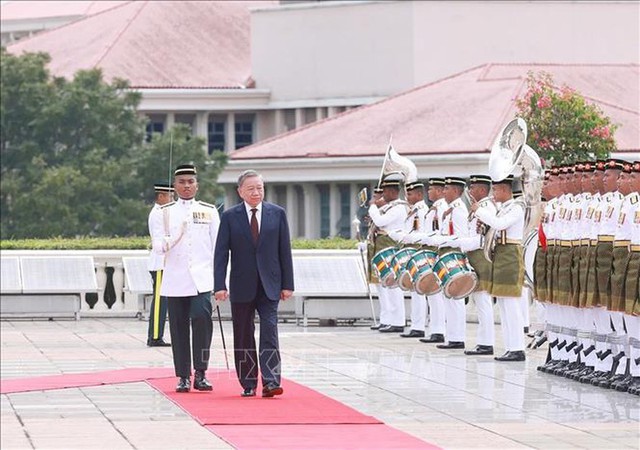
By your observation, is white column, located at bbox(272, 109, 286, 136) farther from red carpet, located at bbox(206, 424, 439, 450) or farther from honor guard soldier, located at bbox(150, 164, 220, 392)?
red carpet, located at bbox(206, 424, 439, 450)

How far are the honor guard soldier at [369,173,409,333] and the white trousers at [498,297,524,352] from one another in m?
4.86

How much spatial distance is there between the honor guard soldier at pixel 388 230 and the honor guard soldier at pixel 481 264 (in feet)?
11.7

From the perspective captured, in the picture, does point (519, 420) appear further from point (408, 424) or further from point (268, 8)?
point (268, 8)

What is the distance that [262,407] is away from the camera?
55.6 feet

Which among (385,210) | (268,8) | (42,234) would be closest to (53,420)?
(385,210)

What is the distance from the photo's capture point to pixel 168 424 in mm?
15625

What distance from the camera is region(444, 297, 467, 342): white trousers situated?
2378 cm

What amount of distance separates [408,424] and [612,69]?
5023 centimetres

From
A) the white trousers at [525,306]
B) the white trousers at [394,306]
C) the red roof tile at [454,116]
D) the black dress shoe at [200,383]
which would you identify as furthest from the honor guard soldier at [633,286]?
the red roof tile at [454,116]

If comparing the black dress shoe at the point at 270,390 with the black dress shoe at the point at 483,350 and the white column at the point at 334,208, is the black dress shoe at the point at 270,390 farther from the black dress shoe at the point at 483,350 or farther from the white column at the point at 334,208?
the white column at the point at 334,208

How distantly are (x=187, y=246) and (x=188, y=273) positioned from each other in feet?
0.84

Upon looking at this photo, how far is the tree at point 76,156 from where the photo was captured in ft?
193

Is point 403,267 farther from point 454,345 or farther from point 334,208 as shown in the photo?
point 334,208

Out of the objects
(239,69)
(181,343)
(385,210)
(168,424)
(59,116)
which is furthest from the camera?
(239,69)
